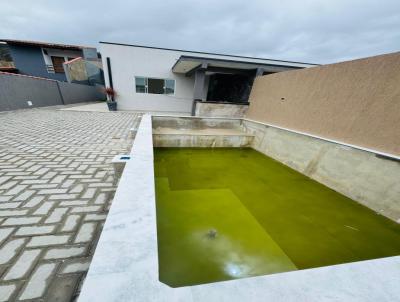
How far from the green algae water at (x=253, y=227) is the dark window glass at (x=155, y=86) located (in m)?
8.05

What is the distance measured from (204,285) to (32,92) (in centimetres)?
1126

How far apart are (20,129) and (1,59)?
2150 cm

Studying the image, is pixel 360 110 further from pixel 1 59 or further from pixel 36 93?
pixel 1 59

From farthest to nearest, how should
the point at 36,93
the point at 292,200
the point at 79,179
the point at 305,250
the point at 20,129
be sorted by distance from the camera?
the point at 36,93 → the point at 20,129 → the point at 292,200 → the point at 79,179 → the point at 305,250

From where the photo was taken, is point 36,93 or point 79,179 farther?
point 36,93

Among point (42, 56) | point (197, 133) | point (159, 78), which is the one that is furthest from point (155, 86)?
point (42, 56)

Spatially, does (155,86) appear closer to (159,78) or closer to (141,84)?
(159,78)

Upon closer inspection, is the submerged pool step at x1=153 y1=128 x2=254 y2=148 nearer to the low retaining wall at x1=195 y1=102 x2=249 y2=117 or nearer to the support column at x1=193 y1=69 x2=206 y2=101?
the low retaining wall at x1=195 y1=102 x2=249 y2=117

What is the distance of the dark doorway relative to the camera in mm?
8603

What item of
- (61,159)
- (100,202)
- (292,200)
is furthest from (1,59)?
(292,200)

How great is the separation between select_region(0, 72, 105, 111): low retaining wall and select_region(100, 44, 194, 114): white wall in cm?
302

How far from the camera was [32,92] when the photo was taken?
310 inches

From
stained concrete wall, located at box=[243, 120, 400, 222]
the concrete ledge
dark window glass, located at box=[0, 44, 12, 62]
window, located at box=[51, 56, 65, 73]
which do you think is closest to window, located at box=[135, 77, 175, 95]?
stained concrete wall, located at box=[243, 120, 400, 222]

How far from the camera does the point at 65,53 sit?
13.8m
